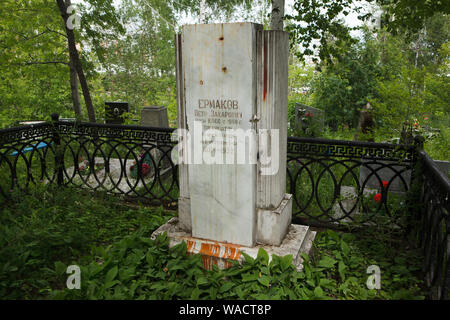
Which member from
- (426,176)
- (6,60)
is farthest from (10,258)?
(6,60)

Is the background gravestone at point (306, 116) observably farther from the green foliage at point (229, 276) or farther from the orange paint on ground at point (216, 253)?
the orange paint on ground at point (216, 253)

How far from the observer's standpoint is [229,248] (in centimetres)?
327

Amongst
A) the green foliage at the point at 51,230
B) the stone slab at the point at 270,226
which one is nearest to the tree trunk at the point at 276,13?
the green foliage at the point at 51,230

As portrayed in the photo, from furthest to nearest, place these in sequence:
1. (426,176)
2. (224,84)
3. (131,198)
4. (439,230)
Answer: (131,198), (426,176), (224,84), (439,230)

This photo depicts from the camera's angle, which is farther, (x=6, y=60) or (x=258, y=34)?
(x=6, y=60)

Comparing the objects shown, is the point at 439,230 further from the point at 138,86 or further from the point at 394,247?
the point at 138,86

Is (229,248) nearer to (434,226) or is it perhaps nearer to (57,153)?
(434,226)

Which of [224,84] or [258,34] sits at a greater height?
[258,34]

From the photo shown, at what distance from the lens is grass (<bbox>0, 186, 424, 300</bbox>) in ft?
9.43

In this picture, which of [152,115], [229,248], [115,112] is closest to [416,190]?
[229,248]

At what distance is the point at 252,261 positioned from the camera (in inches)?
121

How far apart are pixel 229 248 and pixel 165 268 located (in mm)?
635

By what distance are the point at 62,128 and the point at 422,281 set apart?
17.3 feet

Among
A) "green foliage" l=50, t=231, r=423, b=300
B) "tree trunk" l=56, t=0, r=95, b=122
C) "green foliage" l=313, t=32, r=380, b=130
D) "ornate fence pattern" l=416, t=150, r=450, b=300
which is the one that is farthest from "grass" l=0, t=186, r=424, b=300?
"green foliage" l=313, t=32, r=380, b=130
